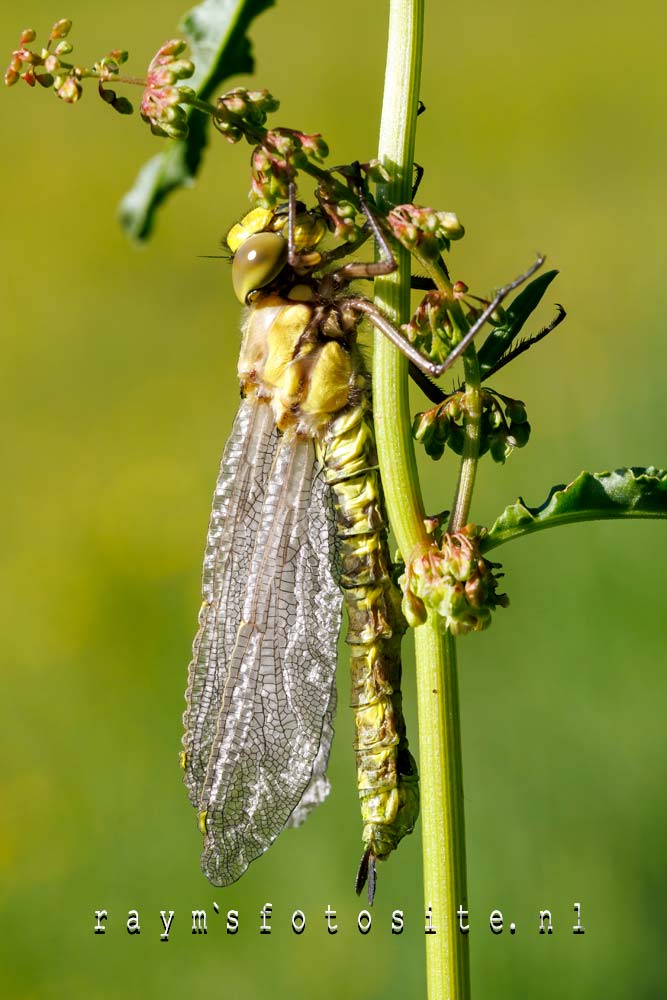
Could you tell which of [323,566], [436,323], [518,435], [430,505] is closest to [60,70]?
[436,323]

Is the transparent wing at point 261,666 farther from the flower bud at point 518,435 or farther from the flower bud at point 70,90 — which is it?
the flower bud at point 70,90

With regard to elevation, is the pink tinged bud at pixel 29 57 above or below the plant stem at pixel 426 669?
above

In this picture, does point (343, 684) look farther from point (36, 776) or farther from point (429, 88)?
point (429, 88)

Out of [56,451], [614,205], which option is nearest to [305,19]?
[614,205]

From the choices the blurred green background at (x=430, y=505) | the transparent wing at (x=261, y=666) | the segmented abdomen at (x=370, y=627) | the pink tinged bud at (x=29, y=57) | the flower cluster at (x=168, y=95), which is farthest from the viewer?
the blurred green background at (x=430, y=505)

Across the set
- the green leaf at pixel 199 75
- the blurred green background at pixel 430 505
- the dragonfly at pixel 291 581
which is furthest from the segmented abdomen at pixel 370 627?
the blurred green background at pixel 430 505

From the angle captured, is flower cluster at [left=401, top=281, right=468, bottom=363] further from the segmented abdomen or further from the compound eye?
the compound eye
